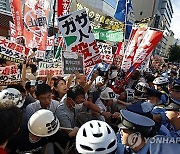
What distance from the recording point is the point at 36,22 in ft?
20.3

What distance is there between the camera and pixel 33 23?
6172mm

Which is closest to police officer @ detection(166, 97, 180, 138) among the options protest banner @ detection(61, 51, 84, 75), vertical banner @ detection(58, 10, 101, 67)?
protest banner @ detection(61, 51, 84, 75)

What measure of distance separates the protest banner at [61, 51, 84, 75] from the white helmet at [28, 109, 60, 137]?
1975 millimetres

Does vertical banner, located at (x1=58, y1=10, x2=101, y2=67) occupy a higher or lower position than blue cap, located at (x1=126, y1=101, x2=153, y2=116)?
higher

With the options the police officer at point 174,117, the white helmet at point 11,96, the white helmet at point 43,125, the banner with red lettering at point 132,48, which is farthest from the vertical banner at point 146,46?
the white helmet at point 43,125

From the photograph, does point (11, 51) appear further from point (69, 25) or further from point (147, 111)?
point (147, 111)

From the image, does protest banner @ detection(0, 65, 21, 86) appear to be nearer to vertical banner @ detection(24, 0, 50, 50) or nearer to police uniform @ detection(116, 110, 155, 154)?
vertical banner @ detection(24, 0, 50, 50)

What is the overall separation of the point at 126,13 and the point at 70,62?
3.89m

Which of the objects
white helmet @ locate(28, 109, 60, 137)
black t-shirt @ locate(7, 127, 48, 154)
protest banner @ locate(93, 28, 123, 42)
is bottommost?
black t-shirt @ locate(7, 127, 48, 154)

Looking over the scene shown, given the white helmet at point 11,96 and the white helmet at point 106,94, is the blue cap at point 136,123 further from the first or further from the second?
the white helmet at point 106,94

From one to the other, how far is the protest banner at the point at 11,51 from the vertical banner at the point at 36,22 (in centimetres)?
110

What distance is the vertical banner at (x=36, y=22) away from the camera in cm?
612

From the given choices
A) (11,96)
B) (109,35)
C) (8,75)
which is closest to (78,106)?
(11,96)

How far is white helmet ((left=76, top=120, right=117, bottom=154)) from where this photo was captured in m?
1.86
